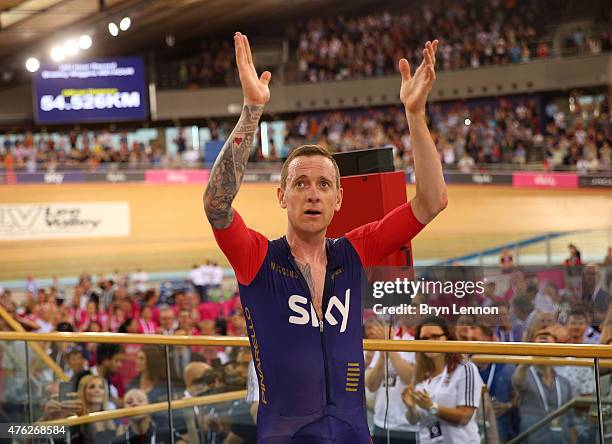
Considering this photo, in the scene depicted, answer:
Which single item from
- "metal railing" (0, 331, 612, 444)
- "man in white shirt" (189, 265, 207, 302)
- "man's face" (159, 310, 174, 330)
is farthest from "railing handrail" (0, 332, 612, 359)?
"man in white shirt" (189, 265, 207, 302)

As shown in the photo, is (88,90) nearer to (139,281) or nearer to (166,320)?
(139,281)

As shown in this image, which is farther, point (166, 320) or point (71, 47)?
point (71, 47)

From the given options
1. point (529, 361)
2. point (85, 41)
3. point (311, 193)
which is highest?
point (85, 41)

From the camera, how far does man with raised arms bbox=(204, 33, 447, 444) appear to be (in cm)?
269

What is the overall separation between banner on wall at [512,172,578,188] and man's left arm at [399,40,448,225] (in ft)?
67.3

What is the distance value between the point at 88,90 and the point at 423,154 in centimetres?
2547

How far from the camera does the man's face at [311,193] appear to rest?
275 cm

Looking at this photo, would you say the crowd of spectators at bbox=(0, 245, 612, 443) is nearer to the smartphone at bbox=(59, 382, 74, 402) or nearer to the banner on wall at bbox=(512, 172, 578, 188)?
the smartphone at bbox=(59, 382, 74, 402)

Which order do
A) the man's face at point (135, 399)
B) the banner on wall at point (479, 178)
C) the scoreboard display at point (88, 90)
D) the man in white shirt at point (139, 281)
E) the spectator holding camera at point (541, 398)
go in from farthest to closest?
the scoreboard display at point (88, 90), the banner on wall at point (479, 178), the man in white shirt at point (139, 281), the man's face at point (135, 399), the spectator holding camera at point (541, 398)

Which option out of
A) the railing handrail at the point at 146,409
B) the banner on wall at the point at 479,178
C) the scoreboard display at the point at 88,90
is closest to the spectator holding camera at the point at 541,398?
the railing handrail at the point at 146,409

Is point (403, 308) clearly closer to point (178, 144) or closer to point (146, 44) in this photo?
point (178, 144)

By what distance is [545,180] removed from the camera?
23.2 m

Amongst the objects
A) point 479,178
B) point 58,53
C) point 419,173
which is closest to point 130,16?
point 58,53

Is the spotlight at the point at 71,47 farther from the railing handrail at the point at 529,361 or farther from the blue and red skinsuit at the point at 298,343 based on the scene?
the blue and red skinsuit at the point at 298,343
